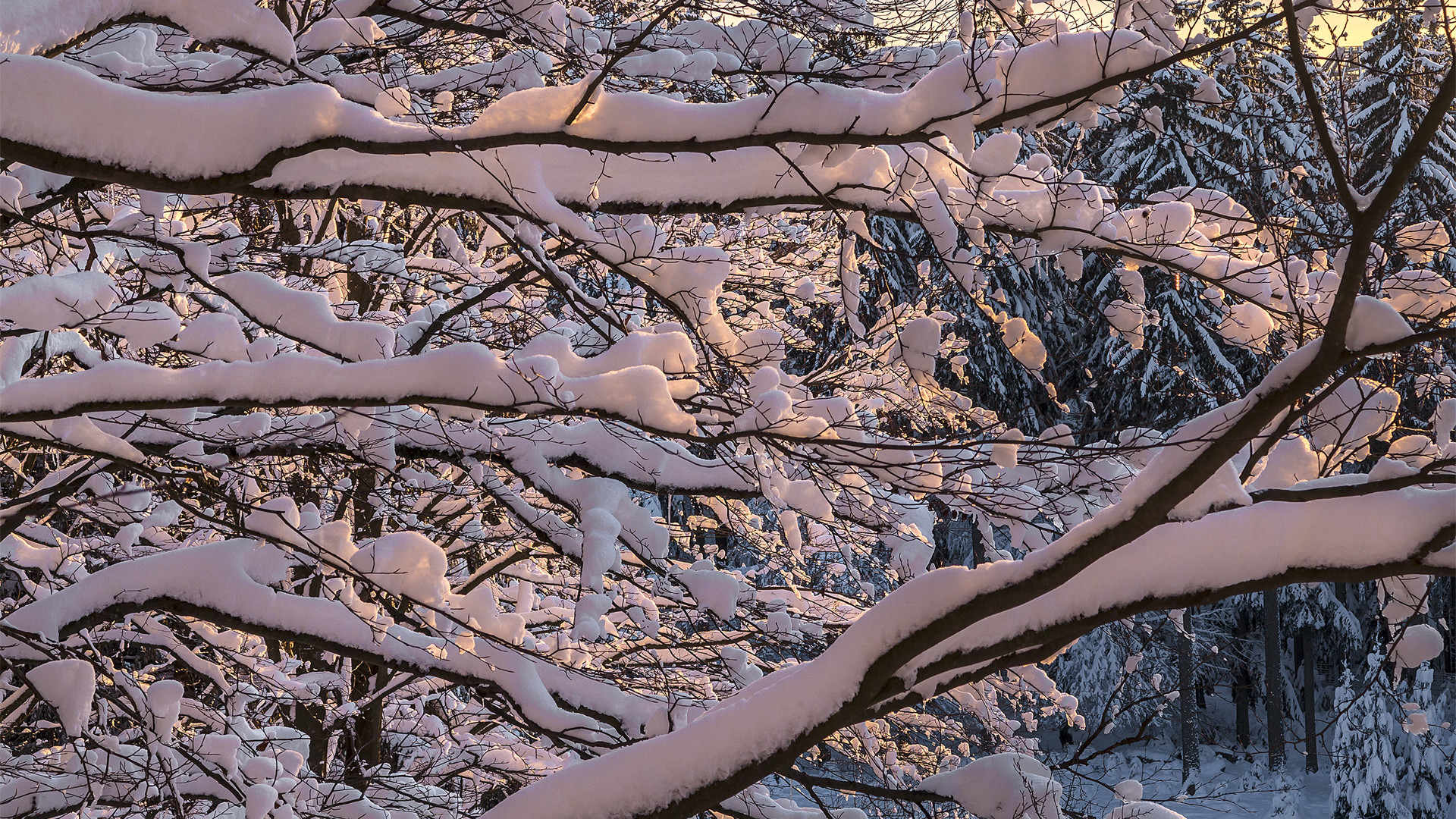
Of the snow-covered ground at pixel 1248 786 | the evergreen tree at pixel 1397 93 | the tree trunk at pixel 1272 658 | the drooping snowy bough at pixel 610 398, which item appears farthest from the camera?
the tree trunk at pixel 1272 658

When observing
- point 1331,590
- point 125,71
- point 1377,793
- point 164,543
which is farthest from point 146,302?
point 1331,590

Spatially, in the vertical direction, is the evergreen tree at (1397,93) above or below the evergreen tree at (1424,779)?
above

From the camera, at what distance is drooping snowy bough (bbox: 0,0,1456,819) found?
6.51 ft

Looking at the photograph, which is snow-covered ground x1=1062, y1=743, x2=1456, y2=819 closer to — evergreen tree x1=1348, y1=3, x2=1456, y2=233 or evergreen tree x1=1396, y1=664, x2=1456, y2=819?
evergreen tree x1=1396, y1=664, x2=1456, y2=819

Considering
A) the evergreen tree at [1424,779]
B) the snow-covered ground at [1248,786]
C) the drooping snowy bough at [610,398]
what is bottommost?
the snow-covered ground at [1248,786]

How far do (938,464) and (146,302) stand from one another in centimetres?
243

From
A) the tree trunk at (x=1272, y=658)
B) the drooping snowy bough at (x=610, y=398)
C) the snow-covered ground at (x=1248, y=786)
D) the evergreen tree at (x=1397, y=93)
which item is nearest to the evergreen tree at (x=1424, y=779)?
the snow-covered ground at (x=1248, y=786)

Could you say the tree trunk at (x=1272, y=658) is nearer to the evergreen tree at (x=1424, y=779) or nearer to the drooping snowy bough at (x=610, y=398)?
the evergreen tree at (x=1424, y=779)

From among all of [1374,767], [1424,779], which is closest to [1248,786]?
[1374,767]

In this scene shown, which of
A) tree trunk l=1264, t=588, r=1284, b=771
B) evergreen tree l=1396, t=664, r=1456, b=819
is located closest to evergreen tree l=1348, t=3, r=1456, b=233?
evergreen tree l=1396, t=664, r=1456, b=819

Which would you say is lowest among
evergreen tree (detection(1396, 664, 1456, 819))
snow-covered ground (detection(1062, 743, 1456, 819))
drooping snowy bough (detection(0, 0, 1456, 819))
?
snow-covered ground (detection(1062, 743, 1456, 819))

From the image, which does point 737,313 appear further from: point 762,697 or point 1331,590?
point 1331,590

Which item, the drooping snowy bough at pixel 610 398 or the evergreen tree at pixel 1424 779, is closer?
the drooping snowy bough at pixel 610 398

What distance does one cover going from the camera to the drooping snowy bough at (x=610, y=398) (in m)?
1.99
